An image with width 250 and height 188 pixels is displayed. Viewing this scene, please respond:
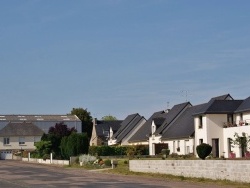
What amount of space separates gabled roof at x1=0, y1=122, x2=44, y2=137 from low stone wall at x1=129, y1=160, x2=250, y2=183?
76785 mm

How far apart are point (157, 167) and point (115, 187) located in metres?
10.6

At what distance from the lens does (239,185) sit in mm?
26625

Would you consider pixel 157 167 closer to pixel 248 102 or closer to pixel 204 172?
pixel 204 172

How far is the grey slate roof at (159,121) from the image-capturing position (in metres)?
73.6

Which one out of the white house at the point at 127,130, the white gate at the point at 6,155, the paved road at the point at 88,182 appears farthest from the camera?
the white gate at the point at 6,155

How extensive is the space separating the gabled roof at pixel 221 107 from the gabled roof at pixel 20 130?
64060 millimetres

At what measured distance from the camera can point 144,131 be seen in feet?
275

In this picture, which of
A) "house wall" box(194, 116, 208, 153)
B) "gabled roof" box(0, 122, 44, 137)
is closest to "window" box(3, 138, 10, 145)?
"gabled roof" box(0, 122, 44, 137)

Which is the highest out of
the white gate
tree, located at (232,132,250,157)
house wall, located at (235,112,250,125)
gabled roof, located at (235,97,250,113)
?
gabled roof, located at (235,97,250,113)

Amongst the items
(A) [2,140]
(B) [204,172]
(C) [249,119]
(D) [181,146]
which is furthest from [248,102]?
(A) [2,140]

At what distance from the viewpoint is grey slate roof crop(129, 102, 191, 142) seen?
73562 mm

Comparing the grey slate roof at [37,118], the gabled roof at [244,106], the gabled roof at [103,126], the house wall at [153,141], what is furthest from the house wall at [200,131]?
the grey slate roof at [37,118]

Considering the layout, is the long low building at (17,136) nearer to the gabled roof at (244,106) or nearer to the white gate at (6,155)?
the white gate at (6,155)

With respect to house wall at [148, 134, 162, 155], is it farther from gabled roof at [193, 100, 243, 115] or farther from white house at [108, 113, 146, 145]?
gabled roof at [193, 100, 243, 115]
